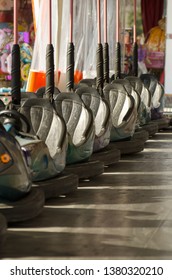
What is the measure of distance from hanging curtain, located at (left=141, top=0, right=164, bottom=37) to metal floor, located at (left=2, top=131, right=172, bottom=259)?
22.9 feet

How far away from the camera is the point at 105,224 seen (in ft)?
11.4

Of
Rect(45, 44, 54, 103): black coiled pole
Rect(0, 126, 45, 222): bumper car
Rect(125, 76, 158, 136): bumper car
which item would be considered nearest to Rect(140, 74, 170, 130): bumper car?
Rect(125, 76, 158, 136): bumper car

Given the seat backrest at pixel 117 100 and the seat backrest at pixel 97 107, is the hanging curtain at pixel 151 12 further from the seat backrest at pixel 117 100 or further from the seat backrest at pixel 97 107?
the seat backrest at pixel 97 107

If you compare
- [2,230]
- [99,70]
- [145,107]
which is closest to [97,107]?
[99,70]

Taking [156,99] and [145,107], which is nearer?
[145,107]

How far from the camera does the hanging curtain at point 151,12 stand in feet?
38.2

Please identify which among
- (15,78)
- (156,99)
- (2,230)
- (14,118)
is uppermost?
(15,78)

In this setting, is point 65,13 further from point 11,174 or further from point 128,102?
point 11,174

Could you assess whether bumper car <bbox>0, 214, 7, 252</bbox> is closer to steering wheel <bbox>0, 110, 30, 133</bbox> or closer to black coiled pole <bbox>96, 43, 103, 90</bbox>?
steering wheel <bbox>0, 110, 30, 133</bbox>

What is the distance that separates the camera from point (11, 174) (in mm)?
3324

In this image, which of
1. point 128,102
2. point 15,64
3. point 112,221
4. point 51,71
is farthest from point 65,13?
point 112,221

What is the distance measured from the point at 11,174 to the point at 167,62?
5988 millimetres

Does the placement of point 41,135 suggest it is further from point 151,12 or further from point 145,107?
point 151,12

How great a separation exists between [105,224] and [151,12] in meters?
8.65
